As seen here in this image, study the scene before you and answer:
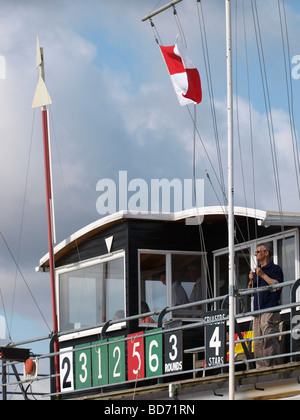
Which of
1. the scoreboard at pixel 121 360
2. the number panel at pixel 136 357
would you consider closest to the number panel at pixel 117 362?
the scoreboard at pixel 121 360

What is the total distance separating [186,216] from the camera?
19.4 metres

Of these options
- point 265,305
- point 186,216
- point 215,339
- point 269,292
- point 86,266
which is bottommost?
point 215,339

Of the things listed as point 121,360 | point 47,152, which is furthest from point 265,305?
point 47,152

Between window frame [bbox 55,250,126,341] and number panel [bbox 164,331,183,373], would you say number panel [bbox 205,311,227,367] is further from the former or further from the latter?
window frame [bbox 55,250,126,341]

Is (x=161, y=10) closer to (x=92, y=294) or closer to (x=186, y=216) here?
(x=186, y=216)

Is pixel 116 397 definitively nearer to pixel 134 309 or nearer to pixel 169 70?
pixel 134 309

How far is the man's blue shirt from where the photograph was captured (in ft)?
48.1

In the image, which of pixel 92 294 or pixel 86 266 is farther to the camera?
pixel 86 266

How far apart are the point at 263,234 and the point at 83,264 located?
174 inches

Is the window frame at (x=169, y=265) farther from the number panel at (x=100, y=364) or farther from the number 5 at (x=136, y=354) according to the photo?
the number 5 at (x=136, y=354)

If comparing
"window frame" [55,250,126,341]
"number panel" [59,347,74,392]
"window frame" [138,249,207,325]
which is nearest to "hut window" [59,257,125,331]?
"window frame" [55,250,126,341]

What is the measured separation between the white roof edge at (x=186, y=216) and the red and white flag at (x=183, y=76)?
7.88 ft

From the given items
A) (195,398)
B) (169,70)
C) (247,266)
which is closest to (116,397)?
(195,398)

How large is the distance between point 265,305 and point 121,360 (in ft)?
10.2
